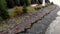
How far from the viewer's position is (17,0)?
23422 mm

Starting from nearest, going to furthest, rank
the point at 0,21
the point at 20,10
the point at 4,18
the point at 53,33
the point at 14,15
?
the point at 53,33 → the point at 0,21 → the point at 4,18 → the point at 14,15 → the point at 20,10

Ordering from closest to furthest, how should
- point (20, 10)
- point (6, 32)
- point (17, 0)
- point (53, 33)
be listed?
1. point (6, 32)
2. point (53, 33)
3. point (20, 10)
4. point (17, 0)

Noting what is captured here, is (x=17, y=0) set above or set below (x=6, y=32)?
below

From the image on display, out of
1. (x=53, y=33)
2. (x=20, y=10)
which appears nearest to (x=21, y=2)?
(x=20, y=10)

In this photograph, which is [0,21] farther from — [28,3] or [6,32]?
[28,3]

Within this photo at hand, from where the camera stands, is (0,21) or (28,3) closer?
(0,21)

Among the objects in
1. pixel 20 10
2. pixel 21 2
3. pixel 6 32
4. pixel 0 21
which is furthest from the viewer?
pixel 21 2

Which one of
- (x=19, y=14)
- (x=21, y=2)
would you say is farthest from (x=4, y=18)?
(x=21, y=2)

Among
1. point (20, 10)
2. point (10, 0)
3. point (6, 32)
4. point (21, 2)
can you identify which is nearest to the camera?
point (6, 32)

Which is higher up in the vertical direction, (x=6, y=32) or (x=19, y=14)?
(x=6, y=32)

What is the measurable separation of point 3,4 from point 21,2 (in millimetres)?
9498

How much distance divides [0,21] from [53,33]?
4074mm

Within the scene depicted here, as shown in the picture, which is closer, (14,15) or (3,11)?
(3,11)

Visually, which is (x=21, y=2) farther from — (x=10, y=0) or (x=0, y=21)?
(x=0, y=21)
